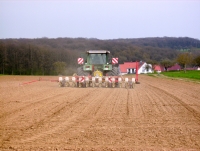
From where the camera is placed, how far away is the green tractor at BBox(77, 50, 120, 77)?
21.0m

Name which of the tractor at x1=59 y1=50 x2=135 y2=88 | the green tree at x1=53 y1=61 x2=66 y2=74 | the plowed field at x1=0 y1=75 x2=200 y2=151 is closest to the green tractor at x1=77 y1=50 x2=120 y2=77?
the tractor at x1=59 y1=50 x2=135 y2=88

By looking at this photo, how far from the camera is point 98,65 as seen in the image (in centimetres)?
2177

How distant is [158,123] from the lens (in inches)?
297

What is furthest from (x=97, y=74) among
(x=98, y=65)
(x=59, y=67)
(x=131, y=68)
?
(x=131, y=68)

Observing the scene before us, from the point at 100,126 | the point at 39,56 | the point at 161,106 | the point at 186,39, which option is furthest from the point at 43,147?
the point at 186,39

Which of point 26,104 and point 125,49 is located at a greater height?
point 125,49

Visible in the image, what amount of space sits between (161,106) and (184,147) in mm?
5062

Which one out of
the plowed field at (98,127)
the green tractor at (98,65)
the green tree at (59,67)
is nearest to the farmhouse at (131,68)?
the green tree at (59,67)

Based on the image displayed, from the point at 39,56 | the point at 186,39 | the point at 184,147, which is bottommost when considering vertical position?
the point at 184,147

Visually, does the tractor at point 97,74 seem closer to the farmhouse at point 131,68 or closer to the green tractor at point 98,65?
the green tractor at point 98,65

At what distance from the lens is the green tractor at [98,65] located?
68.8ft

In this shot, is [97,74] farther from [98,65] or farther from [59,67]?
[59,67]

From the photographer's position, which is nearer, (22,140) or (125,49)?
(22,140)

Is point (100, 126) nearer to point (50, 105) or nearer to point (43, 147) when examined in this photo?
point (43, 147)
